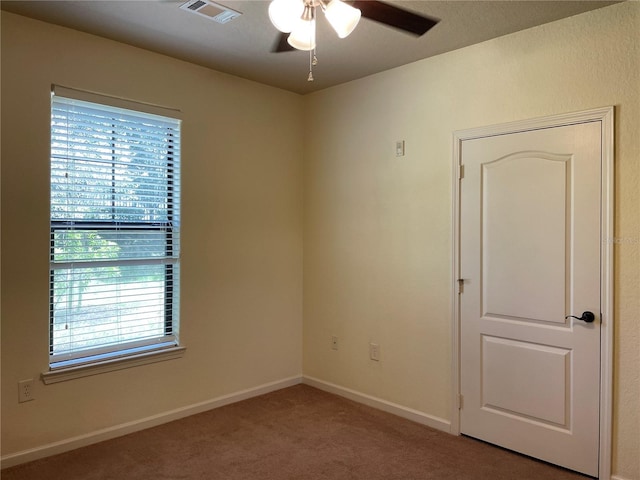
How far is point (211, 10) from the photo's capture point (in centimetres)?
262

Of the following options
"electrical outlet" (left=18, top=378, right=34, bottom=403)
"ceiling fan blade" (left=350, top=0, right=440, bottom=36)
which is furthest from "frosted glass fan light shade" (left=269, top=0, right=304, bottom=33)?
"electrical outlet" (left=18, top=378, right=34, bottom=403)

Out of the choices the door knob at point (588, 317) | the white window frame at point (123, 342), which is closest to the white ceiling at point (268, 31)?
the white window frame at point (123, 342)

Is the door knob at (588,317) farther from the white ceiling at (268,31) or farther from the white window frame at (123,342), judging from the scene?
the white window frame at (123,342)

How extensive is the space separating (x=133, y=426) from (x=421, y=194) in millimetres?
2597

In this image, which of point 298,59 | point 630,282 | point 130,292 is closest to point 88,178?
point 130,292

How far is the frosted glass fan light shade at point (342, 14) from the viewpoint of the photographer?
1.91 metres

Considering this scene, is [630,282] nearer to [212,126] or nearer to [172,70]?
[212,126]

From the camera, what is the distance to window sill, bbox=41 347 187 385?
2927mm

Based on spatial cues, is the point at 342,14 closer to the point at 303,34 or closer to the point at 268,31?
the point at 303,34

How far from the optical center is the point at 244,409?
3.71m

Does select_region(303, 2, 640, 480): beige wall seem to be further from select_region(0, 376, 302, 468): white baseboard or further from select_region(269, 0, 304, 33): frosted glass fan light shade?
select_region(269, 0, 304, 33): frosted glass fan light shade

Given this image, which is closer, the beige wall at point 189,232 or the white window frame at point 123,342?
the beige wall at point 189,232

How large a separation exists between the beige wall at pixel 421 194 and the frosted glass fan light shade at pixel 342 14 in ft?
4.85

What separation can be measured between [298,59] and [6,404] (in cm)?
289
